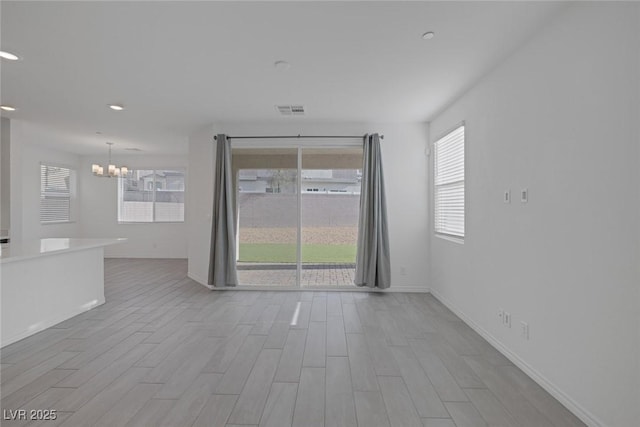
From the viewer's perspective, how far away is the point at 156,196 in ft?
25.8

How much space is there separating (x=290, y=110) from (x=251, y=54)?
1.52m

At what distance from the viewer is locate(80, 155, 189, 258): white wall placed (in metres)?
7.79

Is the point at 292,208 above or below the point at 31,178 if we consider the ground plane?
below

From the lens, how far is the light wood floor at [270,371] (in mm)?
1948

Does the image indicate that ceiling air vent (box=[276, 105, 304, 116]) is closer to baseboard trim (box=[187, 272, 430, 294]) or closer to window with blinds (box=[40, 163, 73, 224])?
baseboard trim (box=[187, 272, 430, 294])

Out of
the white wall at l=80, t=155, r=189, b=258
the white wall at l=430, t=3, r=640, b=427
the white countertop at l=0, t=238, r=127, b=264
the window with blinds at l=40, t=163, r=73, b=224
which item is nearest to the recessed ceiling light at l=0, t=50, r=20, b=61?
the white countertop at l=0, t=238, r=127, b=264

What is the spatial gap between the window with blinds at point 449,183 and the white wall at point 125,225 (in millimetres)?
6042

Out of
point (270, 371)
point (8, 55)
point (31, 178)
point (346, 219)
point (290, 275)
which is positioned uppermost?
point (8, 55)

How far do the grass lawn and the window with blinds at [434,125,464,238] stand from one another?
1434 mm

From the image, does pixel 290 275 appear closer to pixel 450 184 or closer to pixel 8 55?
pixel 450 184

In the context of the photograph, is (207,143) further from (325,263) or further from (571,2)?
(571,2)

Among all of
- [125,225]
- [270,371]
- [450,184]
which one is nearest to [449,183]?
[450,184]

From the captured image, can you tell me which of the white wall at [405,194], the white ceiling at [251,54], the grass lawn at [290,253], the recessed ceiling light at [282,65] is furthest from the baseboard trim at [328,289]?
the recessed ceiling light at [282,65]

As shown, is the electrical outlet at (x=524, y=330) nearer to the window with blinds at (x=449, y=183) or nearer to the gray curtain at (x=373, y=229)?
the window with blinds at (x=449, y=183)
